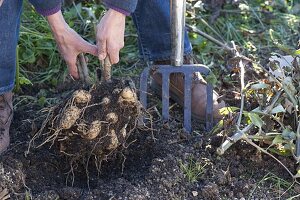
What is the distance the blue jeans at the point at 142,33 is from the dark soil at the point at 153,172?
0.66 ft

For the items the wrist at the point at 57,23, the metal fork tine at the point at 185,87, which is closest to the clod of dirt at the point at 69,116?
the wrist at the point at 57,23

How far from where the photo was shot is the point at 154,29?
2.43 metres

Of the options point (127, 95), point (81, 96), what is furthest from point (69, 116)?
point (127, 95)

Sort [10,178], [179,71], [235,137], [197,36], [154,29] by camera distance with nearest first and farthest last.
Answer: [10,178]
[235,137]
[179,71]
[154,29]
[197,36]

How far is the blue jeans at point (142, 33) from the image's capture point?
212cm

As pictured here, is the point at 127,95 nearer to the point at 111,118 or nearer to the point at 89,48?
the point at 111,118

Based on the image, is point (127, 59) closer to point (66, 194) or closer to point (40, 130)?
point (40, 130)

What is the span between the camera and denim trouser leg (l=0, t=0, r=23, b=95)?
6.88 feet

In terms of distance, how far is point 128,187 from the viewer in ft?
6.39

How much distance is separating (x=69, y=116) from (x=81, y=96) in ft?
0.23

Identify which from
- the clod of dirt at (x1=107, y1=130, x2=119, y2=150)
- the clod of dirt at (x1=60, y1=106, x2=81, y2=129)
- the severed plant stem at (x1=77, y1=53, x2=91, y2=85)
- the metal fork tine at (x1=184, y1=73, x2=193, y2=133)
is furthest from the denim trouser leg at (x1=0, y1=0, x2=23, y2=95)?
the metal fork tine at (x1=184, y1=73, x2=193, y2=133)

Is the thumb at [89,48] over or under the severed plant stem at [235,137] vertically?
over

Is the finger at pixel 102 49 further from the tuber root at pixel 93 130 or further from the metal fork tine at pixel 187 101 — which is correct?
the metal fork tine at pixel 187 101

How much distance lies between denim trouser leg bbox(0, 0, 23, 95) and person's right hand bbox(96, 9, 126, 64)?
0.31 meters
